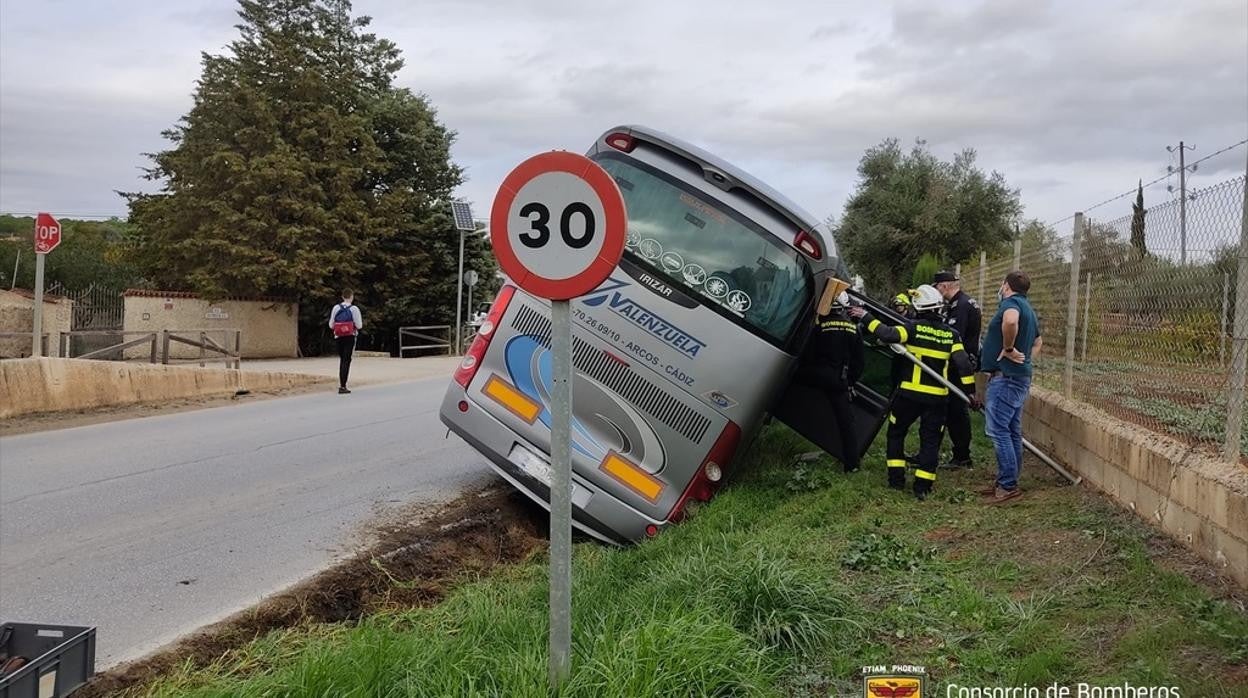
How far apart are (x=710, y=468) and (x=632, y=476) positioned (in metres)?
0.56

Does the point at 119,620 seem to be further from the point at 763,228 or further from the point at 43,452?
the point at 43,452

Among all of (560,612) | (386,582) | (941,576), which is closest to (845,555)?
(941,576)

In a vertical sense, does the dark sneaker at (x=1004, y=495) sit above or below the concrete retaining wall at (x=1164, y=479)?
below

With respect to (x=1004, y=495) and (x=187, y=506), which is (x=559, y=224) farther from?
(x=187, y=506)

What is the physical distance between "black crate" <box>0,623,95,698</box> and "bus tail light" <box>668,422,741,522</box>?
355 cm

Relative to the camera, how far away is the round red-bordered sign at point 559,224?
10.6ft

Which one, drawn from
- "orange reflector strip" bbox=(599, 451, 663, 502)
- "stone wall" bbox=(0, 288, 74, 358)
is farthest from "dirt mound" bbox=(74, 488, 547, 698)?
"stone wall" bbox=(0, 288, 74, 358)

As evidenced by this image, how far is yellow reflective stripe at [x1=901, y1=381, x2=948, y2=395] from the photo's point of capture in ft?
21.4

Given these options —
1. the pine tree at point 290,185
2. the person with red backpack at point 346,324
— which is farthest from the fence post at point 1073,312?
the pine tree at point 290,185

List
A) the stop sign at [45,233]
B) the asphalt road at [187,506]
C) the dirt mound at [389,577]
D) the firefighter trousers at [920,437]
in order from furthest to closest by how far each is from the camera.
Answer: the stop sign at [45,233] → the firefighter trousers at [920,437] → the asphalt road at [187,506] → the dirt mound at [389,577]

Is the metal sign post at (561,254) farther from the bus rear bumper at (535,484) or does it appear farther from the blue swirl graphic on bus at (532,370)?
the blue swirl graphic on bus at (532,370)

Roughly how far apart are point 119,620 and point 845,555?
381 cm

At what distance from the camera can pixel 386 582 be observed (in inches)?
210

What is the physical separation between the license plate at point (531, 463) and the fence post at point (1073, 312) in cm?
411
